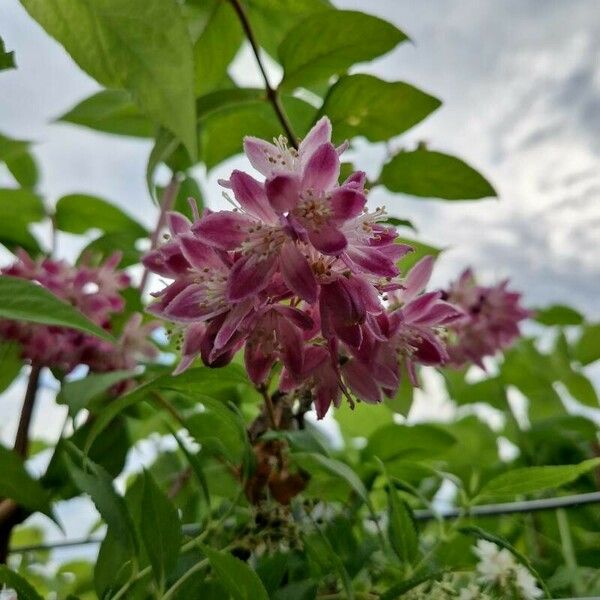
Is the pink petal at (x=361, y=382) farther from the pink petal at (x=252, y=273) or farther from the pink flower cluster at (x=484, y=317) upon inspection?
the pink flower cluster at (x=484, y=317)

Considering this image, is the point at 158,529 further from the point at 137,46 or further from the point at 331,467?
the point at 137,46

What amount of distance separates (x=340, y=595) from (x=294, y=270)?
0.22 meters

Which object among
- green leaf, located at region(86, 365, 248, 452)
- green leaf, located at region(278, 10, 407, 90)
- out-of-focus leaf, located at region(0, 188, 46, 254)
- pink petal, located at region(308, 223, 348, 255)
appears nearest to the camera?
pink petal, located at region(308, 223, 348, 255)

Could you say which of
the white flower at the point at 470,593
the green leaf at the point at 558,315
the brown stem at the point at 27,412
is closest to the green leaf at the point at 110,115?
the brown stem at the point at 27,412

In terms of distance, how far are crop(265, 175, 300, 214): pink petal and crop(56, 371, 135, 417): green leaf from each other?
0.69 feet

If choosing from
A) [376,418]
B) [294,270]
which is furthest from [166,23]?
[376,418]

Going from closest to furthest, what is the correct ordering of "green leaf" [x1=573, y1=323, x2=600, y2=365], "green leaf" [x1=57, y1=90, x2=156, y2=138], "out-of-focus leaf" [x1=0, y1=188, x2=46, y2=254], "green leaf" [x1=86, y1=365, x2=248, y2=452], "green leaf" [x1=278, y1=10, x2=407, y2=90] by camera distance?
"green leaf" [x1=86, y1=365, x2=248, y2=452], "green leaf" [x1=278, y1=10, x2=407, y2=90], "green leaf" [x1=57, y1=90, x2=156, y2=138], "out-of-focus leaf" [x1=0, y1=188, x2=46, y2=254], "green leaf" [x1=573, y1=323, x2=600, y2=365]

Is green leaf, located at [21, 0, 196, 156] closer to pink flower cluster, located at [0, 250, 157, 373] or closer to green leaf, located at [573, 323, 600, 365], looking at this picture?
pink flower cluster, located at [0, 250, 157, 373]

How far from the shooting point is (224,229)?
1.19 ft

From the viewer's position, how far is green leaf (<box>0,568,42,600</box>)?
0.36 m

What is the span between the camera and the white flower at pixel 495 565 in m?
0.51

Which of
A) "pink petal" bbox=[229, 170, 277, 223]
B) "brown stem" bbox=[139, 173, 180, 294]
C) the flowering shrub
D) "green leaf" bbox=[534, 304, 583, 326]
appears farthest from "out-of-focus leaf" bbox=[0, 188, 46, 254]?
"green leaf" bbox=[534, 304, 583, 326]

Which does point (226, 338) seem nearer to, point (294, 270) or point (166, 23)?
point (294, 270)

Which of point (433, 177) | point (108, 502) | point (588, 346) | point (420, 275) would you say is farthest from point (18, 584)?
point (588, 346)
